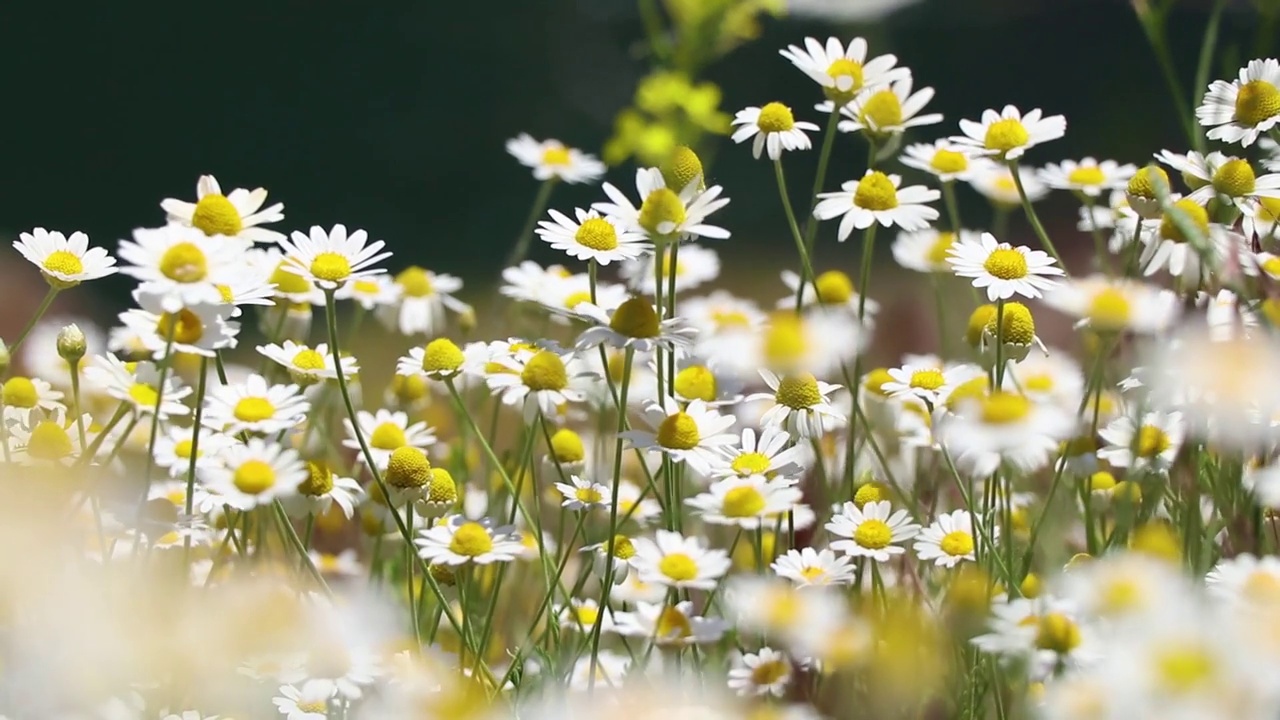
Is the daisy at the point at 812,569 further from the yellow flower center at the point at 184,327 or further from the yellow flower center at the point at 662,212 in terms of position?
the yellow flower center at the point at 184,327

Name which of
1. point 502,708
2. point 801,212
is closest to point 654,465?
point 502,708

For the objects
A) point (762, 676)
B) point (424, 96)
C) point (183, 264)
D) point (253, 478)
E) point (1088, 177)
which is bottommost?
point (762, 676)

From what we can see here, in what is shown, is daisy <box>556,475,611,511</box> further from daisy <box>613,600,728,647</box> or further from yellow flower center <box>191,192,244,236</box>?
yellow flower center <box>191,192,244,236</box>

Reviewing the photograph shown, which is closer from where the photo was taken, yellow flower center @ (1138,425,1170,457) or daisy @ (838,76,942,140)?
yellow flower center @ (1138,425,1170,457)

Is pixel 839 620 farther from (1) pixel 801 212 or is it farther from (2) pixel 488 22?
(2) pixel 488 22

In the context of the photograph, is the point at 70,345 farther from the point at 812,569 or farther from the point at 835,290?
the point at 835,290

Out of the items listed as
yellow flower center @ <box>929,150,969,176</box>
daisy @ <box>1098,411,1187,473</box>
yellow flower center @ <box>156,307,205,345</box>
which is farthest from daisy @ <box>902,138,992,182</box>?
yellow flower center @ <box>156,307,205,345</box>

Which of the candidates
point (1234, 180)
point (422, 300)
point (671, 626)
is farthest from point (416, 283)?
point (1234, 180)
